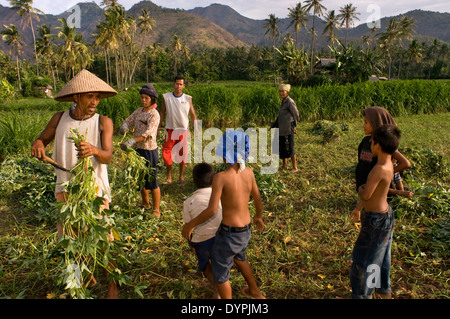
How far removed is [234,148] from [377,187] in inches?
44.4

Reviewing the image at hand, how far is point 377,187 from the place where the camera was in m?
2.35

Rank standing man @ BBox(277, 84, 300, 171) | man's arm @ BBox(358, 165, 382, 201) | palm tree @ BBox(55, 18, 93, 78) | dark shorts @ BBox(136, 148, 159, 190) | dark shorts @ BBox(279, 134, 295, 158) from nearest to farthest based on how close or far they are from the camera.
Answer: man's arm @ BBox(358, 165, 382, 201)
dark shorts @ BBox(136, 148, 159, 190)
standing man @ BBox(277, 84, 300, 171)
dark shorts @ BBox(279, 134, 295, 158)
palm tree @ BBox(55, 18, 93, 78)

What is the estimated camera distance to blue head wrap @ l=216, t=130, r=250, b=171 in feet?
7.26

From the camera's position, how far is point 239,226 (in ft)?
7.39

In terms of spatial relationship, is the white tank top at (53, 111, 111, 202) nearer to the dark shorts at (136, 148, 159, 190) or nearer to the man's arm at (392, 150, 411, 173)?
the dark shorts at (136, 148, 159, 190)

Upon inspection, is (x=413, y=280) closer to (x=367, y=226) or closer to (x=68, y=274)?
(x=367, y=226)

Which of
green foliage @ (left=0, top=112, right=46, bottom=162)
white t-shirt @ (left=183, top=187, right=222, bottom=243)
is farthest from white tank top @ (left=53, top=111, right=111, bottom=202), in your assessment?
green foliage @ (left=0, top=112, right=46, bottom=162)

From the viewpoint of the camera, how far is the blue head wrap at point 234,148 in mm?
2213

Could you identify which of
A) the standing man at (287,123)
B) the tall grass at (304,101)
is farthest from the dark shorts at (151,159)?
the tall grass at (304,101)

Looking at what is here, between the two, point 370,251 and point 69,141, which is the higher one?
point 69,141

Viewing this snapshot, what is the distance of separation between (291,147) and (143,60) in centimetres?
7621

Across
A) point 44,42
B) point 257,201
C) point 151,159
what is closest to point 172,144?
point 151,159

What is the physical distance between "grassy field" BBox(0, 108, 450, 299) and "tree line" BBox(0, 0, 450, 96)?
13.3m

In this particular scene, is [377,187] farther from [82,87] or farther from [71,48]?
[71,48]
